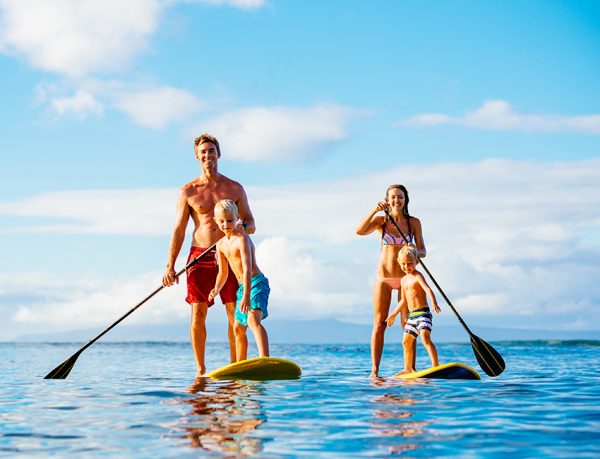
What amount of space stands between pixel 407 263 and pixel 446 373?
1.41m

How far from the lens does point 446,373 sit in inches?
359

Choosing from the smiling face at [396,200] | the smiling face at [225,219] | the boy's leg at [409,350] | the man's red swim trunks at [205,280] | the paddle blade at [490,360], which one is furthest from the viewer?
→ the paddle blade at [490,360]

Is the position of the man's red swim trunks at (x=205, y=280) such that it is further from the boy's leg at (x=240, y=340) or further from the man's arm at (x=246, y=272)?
the man's arm at (x=246, y=272)

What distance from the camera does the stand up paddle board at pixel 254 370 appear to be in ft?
28.3

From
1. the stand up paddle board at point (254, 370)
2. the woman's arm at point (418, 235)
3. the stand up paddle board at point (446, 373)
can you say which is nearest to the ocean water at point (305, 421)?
the stand up paddle board at point (254, 370)

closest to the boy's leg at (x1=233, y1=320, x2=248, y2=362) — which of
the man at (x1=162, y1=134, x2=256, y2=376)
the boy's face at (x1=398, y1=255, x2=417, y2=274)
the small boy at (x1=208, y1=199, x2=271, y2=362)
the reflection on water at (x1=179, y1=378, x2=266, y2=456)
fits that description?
the small boy at (x1=208, y1=199, x2=271, y2=362)

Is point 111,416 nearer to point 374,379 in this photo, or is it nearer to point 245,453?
point 245,453

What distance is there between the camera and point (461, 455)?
4.52m

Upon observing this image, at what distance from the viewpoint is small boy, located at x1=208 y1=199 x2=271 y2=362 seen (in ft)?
27.9

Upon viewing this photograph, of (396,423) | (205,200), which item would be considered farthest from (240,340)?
(396,423)

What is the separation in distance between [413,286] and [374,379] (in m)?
1.27

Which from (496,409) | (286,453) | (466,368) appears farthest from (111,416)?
(466,368)

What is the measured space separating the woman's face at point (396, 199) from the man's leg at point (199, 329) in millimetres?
2680

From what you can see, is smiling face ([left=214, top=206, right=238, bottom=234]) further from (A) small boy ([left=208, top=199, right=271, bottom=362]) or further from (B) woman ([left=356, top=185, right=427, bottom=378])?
(B) woman ([left=356, top=185, right=427, bottom=378])
